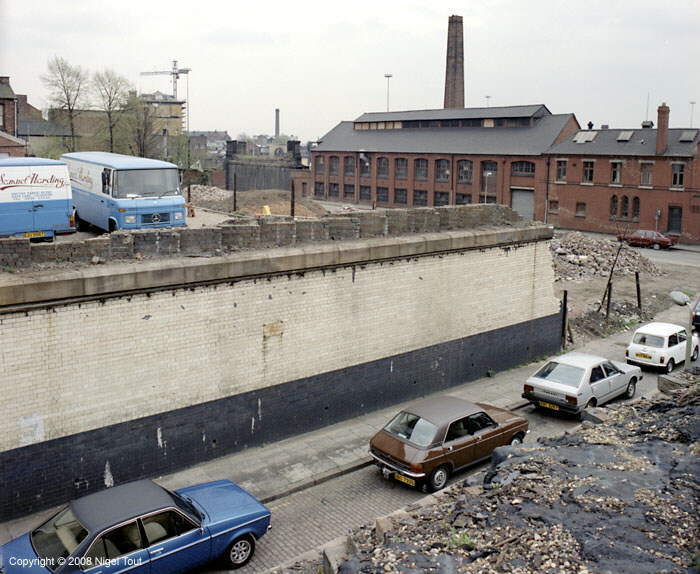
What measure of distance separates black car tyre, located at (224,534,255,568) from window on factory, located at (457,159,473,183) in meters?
54.1

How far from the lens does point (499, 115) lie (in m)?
61.0

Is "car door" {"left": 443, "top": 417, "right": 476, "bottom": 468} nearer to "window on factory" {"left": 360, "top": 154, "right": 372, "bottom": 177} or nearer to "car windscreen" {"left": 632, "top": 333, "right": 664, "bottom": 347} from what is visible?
"car windscreen" {"left": 632, "top": 333, "right": 664, "bottom": 347}

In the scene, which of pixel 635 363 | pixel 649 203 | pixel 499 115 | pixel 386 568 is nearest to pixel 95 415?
pixel 386 568

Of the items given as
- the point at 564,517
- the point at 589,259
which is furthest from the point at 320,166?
the point at 564,517

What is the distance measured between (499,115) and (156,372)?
54.7m

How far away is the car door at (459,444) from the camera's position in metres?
12.5

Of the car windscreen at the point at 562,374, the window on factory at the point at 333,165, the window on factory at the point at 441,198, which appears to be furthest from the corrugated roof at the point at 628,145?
the car windscreen at the point at 562,374

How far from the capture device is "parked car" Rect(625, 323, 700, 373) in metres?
20.3

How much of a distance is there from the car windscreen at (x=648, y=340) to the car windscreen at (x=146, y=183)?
15.0m

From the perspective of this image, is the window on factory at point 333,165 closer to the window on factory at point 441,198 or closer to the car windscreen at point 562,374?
the window on factory at point 441,198

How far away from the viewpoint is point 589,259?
35969mm

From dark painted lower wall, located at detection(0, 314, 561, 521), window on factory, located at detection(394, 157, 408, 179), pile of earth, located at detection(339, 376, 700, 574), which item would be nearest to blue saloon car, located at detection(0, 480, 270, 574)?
pile of earth, located at detection(339, 376, 700, 574)

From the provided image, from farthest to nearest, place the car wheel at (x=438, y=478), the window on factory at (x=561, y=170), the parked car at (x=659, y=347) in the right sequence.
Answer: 1. the window on factory at (x=561, y=170)
2. the parked car at (x=659, y=347)
3. the car wheel at (x=438, y=478)

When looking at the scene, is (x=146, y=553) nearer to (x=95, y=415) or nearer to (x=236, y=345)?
(x=95, y=415)
